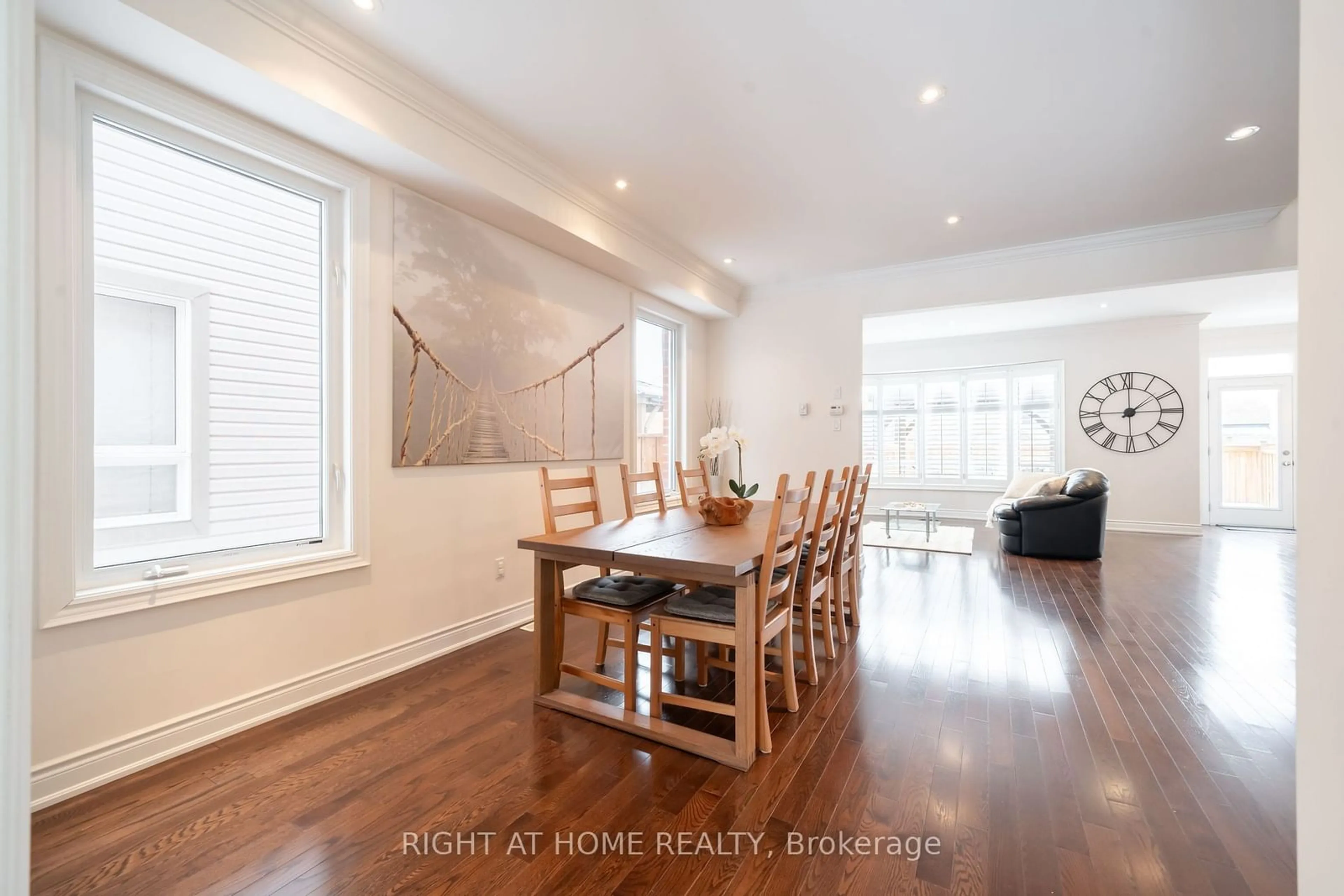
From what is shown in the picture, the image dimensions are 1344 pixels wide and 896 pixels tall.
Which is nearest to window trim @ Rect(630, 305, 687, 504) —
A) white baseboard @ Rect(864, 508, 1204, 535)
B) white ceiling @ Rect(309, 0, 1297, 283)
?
white ceiling @ Rect(309, 0, 1297, 283)

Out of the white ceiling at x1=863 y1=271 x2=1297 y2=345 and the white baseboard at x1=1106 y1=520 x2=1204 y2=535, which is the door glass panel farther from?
the white ceiling at x1=863 y1=271 x2=1297 y2=345

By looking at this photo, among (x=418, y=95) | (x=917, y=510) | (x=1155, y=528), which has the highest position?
(x=418, y=95)

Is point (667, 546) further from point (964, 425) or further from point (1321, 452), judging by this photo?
point (964, 425)

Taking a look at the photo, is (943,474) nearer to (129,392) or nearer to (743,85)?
(743,85)

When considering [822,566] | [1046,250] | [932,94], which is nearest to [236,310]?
[822,566]

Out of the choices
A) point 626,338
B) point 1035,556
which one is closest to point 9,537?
point 626,338

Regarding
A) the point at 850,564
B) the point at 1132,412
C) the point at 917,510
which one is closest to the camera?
the point at 850,564

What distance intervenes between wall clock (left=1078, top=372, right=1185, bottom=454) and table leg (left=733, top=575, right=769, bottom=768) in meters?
7.64

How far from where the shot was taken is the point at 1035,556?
18.3 feet

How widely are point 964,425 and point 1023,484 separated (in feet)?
6.42

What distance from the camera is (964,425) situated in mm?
8438

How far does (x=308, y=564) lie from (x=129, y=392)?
916 mm

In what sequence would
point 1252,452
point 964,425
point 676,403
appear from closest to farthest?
1. point 676,403
2. point 1252,452
3. point 964,425

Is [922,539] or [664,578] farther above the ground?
[664,578]
